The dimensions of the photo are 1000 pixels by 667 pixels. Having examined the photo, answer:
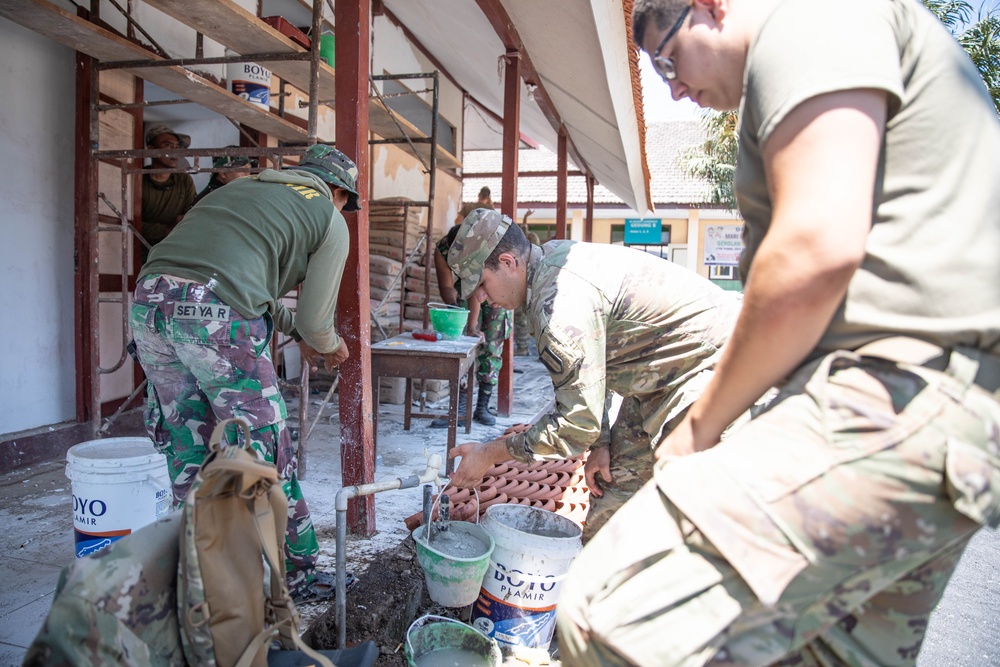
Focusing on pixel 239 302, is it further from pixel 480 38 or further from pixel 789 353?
pixel 480 38

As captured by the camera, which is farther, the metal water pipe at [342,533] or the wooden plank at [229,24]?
the wooden plank at [229,24]

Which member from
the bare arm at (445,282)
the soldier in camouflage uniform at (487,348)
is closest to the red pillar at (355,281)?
the soldier in camouflage uniform at (487,348)

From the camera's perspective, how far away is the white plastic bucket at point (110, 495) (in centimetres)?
227

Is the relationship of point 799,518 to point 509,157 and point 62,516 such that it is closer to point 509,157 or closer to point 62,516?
point 62,516

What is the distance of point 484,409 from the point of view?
6.38m

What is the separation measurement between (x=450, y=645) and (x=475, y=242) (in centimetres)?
150

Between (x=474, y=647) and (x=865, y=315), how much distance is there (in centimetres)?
185

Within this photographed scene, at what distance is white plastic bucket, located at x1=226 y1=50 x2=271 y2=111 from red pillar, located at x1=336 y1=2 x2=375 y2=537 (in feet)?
3.78

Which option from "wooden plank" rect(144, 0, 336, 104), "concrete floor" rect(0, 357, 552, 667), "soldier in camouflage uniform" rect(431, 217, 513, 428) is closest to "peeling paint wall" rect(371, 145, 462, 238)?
"soldier in camouflage uniform" rect(431, 217, 513, 428)

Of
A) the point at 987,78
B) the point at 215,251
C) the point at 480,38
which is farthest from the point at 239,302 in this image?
the point at 987,78

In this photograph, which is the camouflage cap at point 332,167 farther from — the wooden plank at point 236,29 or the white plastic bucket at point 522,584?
the white plastic bucket at point 522,584

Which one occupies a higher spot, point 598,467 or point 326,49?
point 326,49

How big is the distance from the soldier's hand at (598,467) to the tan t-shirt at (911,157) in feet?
5.65

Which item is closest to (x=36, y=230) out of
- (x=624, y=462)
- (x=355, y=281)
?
(x=355, y=281)
